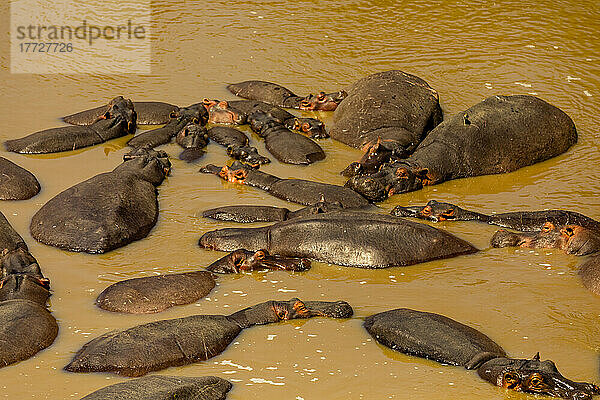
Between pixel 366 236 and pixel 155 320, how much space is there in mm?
2169

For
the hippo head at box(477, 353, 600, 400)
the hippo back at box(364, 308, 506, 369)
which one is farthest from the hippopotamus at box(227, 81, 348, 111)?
the hippo head at box(477, 353, 600, 400)

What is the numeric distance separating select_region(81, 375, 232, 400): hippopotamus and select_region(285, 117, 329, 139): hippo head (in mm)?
6128

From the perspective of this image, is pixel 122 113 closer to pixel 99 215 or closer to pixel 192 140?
pixel 192 140

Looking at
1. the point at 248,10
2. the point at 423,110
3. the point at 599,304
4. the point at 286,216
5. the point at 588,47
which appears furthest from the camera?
the point at 248,10

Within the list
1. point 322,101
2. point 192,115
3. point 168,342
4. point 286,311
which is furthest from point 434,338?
point 322,101

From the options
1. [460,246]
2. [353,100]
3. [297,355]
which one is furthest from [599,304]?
[353,100]

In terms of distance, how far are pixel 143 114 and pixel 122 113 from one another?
540 millimetres

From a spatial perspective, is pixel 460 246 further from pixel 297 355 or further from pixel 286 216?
pixel 297 355

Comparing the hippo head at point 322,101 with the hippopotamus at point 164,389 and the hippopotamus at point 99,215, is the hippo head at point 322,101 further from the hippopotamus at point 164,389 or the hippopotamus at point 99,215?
the hippopotamus at point 164,389

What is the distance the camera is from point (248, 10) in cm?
1723

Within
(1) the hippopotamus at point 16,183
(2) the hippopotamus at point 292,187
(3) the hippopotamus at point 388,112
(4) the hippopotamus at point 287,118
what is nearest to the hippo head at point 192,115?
(4) the hippopotamus at point 287,118

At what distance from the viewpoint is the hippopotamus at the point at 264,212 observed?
9352 millimetres

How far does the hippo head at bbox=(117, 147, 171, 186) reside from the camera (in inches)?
408

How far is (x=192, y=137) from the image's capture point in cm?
1169
